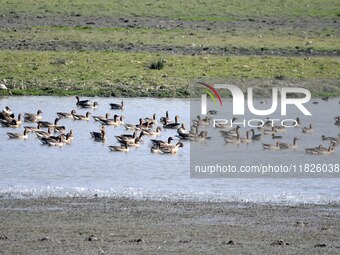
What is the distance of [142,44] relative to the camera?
40.3 metres

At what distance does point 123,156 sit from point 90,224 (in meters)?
7.61

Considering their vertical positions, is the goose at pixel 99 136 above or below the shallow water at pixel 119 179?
above

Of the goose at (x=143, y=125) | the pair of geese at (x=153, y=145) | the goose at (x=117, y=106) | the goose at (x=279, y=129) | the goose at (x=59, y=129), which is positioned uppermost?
the goose at (x=117, y=106)

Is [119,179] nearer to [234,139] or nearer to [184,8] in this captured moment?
[234,139]

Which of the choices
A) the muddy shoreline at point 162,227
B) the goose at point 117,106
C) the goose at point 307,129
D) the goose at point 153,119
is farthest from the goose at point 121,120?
the muddy shoreline at point 162,227

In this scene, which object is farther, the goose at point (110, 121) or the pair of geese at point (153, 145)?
the goose at point (110, 121)

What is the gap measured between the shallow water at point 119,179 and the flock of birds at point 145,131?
0.74ft

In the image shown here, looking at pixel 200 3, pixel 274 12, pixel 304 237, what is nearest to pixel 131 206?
pixel 304 237

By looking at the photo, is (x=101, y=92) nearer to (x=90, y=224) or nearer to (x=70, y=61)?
(x=70, y=61)

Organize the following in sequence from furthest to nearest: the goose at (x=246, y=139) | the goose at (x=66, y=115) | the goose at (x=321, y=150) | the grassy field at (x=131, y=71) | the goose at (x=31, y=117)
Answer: the grassy field at (x=131, y=71), the goose at (x=66, y=115), the goose at (x=31, y=117), the goose at (x=246, y=139), the goose at (x=321, y=150)

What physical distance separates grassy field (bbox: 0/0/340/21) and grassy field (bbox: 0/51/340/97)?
1433 centimetres

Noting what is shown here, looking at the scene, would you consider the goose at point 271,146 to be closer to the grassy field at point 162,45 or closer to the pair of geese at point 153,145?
the pair of geese at point 153,145

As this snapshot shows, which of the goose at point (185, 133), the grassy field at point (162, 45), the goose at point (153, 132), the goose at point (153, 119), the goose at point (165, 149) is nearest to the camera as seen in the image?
the goose at point (165, 149)

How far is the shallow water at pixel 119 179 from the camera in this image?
17.3 meters
